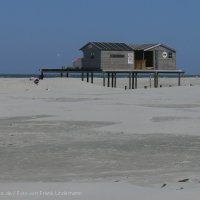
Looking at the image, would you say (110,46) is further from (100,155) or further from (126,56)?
(100,155)

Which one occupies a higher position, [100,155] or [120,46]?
[120,46]

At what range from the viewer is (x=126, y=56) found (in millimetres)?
57781

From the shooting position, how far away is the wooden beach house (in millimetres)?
57156

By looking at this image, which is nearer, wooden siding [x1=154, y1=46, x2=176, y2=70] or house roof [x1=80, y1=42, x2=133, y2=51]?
house roof [x1=80, y1=42, x2=133, y2=51]

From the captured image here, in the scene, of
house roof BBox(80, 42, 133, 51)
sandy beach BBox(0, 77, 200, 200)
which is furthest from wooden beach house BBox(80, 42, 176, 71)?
sandy beach BBox(0, 77, 200, 200)

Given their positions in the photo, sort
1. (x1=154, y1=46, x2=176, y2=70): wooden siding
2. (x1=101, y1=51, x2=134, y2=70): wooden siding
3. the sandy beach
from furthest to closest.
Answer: (x1=154, y1=46, x2=176, y2=70): wooden siding → (x1=101, y1=51, x2=134, y2=70): wooden siding → the sandy beach

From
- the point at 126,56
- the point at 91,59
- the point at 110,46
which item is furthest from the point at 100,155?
the point at 91,59

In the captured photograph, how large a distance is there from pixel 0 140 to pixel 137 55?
46598 mm

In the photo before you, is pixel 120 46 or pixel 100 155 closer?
pixel 100 155

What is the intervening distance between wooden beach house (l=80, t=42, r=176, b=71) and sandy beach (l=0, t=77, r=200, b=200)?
35.3 m

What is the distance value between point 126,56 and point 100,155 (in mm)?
47113

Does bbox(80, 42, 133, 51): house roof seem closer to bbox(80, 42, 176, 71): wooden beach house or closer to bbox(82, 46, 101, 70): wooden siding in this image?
bbox(80, 42, 176, 71): wooden beach house

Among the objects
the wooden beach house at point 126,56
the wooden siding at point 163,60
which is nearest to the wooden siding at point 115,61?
the wooden beach house at point 126,56

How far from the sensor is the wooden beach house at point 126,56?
57156 mm
